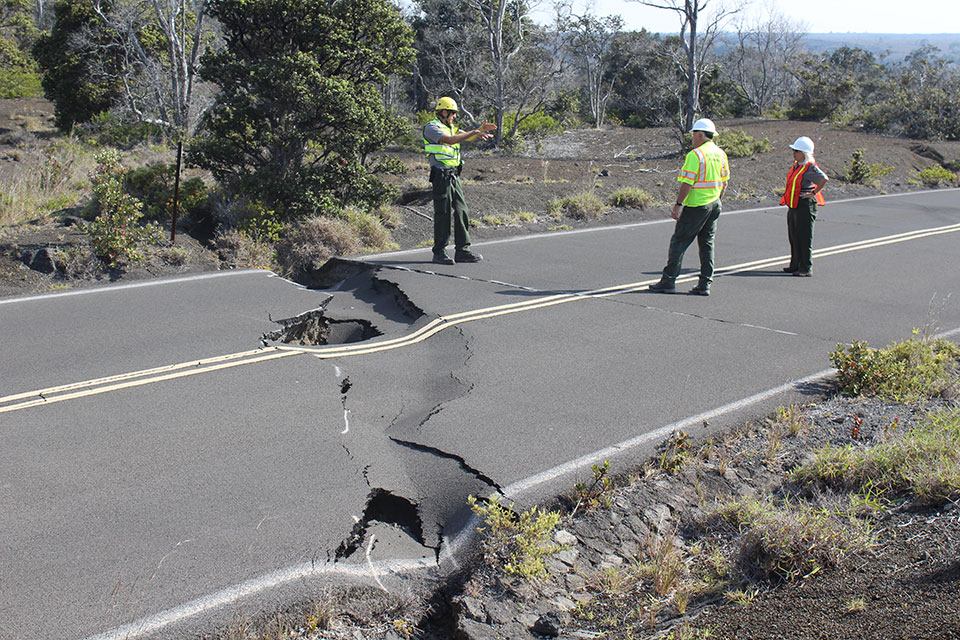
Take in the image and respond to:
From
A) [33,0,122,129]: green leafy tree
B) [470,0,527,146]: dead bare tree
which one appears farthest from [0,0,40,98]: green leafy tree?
[470,0,527,146]: dead bare tree

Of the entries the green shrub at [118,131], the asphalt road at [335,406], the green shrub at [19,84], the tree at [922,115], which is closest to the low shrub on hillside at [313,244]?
the asphalt road at [335,406]

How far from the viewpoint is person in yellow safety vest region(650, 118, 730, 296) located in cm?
903

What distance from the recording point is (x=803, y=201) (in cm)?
1081

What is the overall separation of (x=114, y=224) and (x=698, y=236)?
7312 millimetres

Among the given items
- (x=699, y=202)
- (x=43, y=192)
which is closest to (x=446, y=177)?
(x=699, y=202)

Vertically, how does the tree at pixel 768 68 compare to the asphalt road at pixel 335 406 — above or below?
above

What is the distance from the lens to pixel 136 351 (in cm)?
686

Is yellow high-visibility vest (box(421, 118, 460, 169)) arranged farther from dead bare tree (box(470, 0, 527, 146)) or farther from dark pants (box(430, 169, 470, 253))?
dead bare tree (box(470, 0, 527, 146))

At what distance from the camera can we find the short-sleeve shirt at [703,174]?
9.04 metres

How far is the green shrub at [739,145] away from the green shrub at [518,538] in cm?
2353

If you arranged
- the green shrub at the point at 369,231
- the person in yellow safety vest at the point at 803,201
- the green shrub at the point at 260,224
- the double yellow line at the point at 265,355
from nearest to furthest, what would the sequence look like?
the double yellow line at the point at 265,355 < the person in yellow safety vest at the point at 803,201 < the green shrub at the point at 260,224 < the green shrub at the point at 369,231

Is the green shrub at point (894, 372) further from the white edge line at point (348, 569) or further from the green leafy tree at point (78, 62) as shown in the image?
the green leafy tree at point (78, 62)

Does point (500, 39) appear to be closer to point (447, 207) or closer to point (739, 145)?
point (739, 145)

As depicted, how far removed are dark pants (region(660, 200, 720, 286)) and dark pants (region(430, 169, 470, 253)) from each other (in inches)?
110
